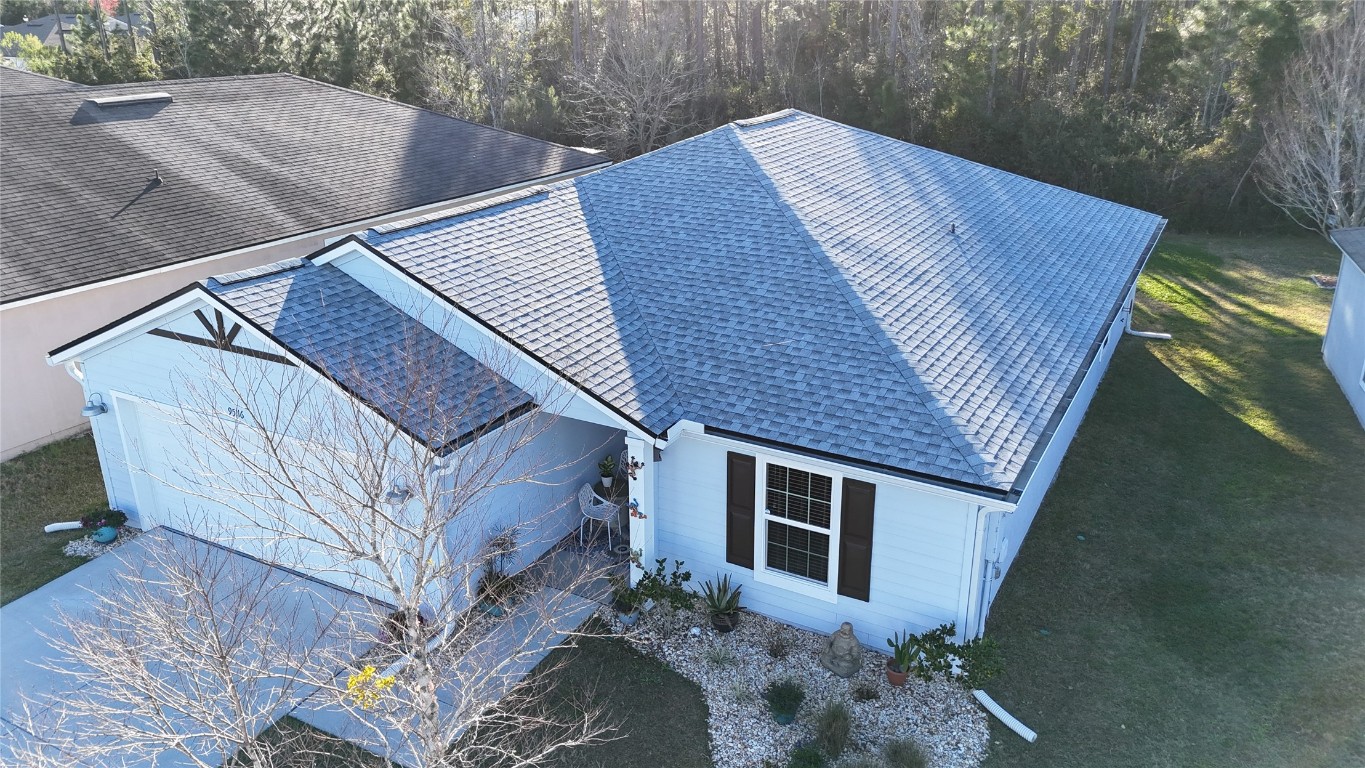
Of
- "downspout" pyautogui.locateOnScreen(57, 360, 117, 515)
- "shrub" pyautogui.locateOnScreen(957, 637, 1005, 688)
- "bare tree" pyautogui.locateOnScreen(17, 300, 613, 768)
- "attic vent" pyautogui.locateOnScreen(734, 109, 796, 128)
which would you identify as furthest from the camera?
"attic vent" pyautogui.locateOnScreen(734, 109, 796, 128)

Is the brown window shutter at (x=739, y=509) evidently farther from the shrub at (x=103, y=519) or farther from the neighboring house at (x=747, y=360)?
the shrub at (x=103, y=519)

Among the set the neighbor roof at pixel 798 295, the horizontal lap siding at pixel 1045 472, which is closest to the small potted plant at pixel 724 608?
the neighbor roof at pixel 798 295

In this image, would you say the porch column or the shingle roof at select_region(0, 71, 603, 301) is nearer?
the porch column

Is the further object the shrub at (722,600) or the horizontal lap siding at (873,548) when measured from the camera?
the shrub at (722,600)

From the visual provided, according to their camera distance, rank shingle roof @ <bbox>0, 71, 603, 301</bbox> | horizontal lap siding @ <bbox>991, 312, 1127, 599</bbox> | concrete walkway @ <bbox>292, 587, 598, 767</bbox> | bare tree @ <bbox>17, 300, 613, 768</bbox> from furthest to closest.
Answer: shingle roof @ <bbox>0, 71, 603, 301</bbox>
horizontal lap siding @ <bbox>991, 312, 1127, 599</bbox>
bare tree @ <bbox>17, 300, 613, 768</bbox>
concrete walkway @ <bbox>292, 587, 598, 767</bbox>

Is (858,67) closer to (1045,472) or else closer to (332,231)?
(332,231)

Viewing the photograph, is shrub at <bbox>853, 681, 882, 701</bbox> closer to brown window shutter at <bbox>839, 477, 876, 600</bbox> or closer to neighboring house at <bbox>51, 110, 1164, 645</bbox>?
neighboring house at <bbox>51, 110, 1164, 645</bbox>

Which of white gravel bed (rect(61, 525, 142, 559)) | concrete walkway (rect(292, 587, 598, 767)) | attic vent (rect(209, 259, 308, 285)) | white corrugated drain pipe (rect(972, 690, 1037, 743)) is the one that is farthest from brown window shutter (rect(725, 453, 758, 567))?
white gravel bed (rect(61, 525, 142, 559))
